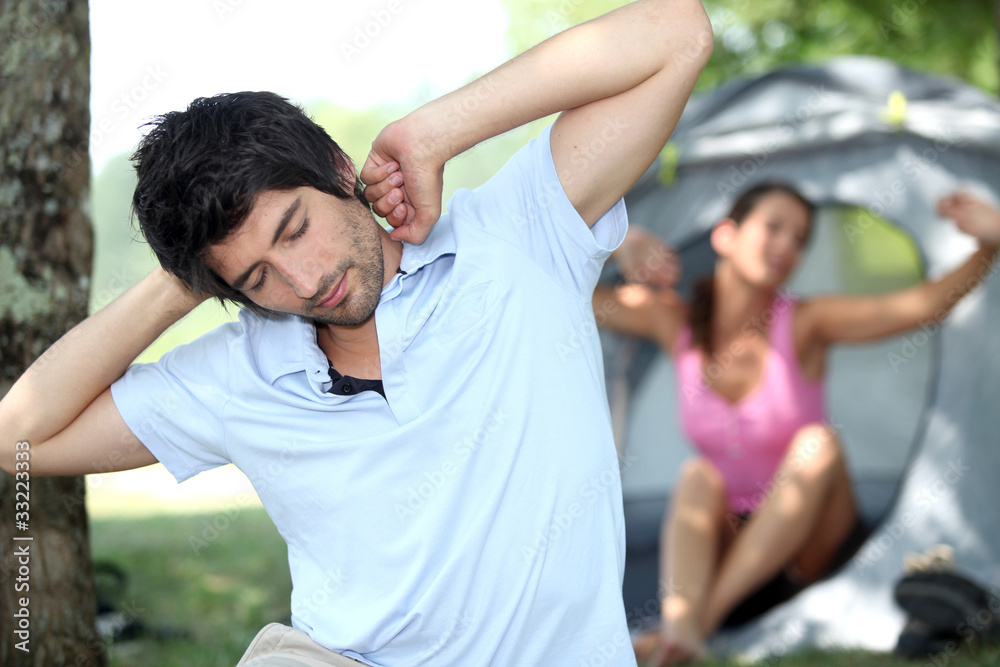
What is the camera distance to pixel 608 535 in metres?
1.44

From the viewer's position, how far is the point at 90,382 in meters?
1.52

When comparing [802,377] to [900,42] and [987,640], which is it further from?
[900,42]

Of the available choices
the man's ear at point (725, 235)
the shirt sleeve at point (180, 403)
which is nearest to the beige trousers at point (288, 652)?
the shirt sleeve at point (180, 403)

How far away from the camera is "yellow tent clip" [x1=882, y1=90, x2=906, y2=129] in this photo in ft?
10.2

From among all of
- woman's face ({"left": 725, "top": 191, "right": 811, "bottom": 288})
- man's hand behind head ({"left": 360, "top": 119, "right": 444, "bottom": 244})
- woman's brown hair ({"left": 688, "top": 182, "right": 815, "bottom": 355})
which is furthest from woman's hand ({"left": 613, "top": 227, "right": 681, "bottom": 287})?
man's hand behind head ({"left": 360, "top": 119, "right": 444, "bottom": 244})

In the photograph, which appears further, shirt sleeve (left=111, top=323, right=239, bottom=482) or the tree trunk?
the tree trunk

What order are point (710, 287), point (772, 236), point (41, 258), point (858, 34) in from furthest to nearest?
point (858, 34) → point (710, 287) → point (772, 236) → point (41, 258)

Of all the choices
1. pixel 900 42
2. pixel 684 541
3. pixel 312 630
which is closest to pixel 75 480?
pixel 312 630

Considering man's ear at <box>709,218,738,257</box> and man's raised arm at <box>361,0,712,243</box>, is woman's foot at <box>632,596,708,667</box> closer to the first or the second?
man's ear at <box>709,218,738,257</box>

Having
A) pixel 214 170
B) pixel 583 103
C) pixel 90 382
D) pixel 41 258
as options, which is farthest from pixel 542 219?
pixel 41 258

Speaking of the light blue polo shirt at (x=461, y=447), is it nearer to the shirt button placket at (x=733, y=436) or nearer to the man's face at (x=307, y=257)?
the man's face at (x=307, y=257)

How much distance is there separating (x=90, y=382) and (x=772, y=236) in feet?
8.25

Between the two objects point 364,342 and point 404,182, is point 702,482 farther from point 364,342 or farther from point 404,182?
point 404,182

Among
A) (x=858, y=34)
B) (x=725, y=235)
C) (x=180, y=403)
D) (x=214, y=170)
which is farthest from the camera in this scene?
(x=858, y=34)
